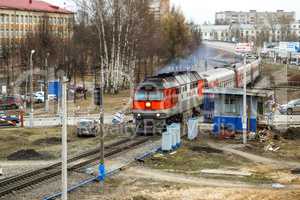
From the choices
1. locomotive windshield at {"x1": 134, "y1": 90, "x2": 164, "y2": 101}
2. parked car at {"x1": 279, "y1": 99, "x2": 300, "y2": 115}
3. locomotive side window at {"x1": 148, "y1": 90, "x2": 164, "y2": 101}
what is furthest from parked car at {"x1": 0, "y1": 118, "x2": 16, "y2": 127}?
parked car at {"x1": 279, "y1": 99, "x2": 300, "y2": 115}

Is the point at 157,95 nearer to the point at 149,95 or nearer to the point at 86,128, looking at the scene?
the point at 149,95

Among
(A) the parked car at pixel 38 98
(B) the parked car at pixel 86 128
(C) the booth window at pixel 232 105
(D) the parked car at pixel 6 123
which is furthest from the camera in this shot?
(A) the parked car at pixel 38 98

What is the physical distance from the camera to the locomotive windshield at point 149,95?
34.0m

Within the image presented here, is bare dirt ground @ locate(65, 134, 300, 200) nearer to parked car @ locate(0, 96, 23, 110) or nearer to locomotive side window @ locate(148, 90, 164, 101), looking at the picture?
locomotive side window @ locate(148, 90, 164, 101)

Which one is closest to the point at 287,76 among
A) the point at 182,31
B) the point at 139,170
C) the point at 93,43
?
the point at 182,31

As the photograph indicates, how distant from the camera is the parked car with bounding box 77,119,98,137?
34969mm

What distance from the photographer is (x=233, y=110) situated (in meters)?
34.6

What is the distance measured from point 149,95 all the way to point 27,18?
7849 centimetres

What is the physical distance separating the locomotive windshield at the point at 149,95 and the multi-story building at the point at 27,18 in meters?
65.1

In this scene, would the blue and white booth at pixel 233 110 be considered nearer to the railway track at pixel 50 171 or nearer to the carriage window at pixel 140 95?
the carriage window at pixel 140 95

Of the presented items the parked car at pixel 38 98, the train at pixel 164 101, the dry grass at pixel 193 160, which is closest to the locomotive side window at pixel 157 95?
the train at pixel 164 101

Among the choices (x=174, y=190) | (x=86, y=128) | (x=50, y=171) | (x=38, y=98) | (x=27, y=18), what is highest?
(x=27, y=18)

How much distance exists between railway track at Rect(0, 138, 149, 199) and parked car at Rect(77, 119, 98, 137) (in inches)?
145

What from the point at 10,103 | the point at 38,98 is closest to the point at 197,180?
the point at 10,103
